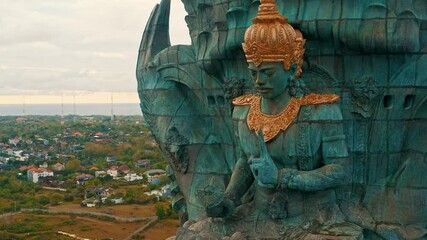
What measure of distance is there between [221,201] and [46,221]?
121 ft

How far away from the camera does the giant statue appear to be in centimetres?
661

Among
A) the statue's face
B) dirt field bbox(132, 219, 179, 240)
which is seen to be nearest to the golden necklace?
the statue's face

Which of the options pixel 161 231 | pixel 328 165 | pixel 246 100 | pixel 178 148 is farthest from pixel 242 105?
pixel 161 231

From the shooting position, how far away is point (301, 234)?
676cm

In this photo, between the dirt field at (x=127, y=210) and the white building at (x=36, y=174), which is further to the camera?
the white building at (x=36, y=174)

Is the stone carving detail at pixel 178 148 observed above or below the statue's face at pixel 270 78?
below

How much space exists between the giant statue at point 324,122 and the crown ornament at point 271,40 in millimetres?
11

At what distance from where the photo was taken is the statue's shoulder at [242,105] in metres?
7.18

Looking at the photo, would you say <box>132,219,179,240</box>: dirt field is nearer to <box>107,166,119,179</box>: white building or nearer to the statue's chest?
<box>107,166,119,179</box>: white building

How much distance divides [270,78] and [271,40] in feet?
1.29

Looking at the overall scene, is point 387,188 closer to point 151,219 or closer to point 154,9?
point 154,9

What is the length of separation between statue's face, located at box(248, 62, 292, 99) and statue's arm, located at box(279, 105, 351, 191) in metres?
0.53

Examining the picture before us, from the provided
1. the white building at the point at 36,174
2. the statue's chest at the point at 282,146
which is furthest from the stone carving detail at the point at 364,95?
the white building at the point at 36,174

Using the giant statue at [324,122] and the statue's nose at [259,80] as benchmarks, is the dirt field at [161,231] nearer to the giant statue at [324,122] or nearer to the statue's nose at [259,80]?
the giant statue at [324,122]
